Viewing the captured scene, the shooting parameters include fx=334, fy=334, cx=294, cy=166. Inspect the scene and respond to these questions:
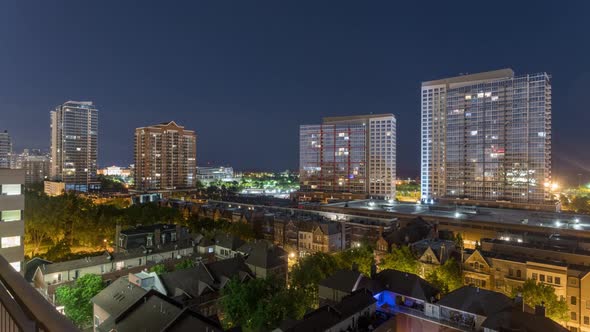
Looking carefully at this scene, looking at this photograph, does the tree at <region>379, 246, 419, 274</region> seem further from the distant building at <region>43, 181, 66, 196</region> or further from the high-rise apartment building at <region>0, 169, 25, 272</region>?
the distant building at <region>43, 181, 66, 196</region>

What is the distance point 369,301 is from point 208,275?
1239cm

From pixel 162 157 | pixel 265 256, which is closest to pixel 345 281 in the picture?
pixel 265 256

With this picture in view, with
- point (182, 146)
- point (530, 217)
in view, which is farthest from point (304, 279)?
point (182, 146)

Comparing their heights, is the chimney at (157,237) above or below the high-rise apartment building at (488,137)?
below

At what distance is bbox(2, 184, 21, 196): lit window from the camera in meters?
23.1

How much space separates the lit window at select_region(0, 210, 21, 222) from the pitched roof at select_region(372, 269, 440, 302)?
2515 cm

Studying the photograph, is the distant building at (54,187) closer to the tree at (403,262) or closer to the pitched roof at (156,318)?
the pitched roof at (156,318)

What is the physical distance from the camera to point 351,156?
93125mm

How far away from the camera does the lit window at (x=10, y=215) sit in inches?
902

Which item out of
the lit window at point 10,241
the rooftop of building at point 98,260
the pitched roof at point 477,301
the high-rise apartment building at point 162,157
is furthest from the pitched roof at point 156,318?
the high-rise apartment building at point 162,157

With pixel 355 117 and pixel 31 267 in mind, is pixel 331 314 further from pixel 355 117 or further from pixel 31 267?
pixel 355 117

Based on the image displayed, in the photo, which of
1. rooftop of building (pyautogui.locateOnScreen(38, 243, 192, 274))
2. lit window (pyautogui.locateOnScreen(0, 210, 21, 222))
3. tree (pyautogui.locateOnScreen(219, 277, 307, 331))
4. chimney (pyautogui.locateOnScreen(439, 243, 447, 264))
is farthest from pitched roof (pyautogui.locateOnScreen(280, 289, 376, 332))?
lit window (pyautogui.locateOnScreen(0, 210, 21, 222))

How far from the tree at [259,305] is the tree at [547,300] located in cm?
1499

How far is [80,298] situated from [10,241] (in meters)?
6.63
